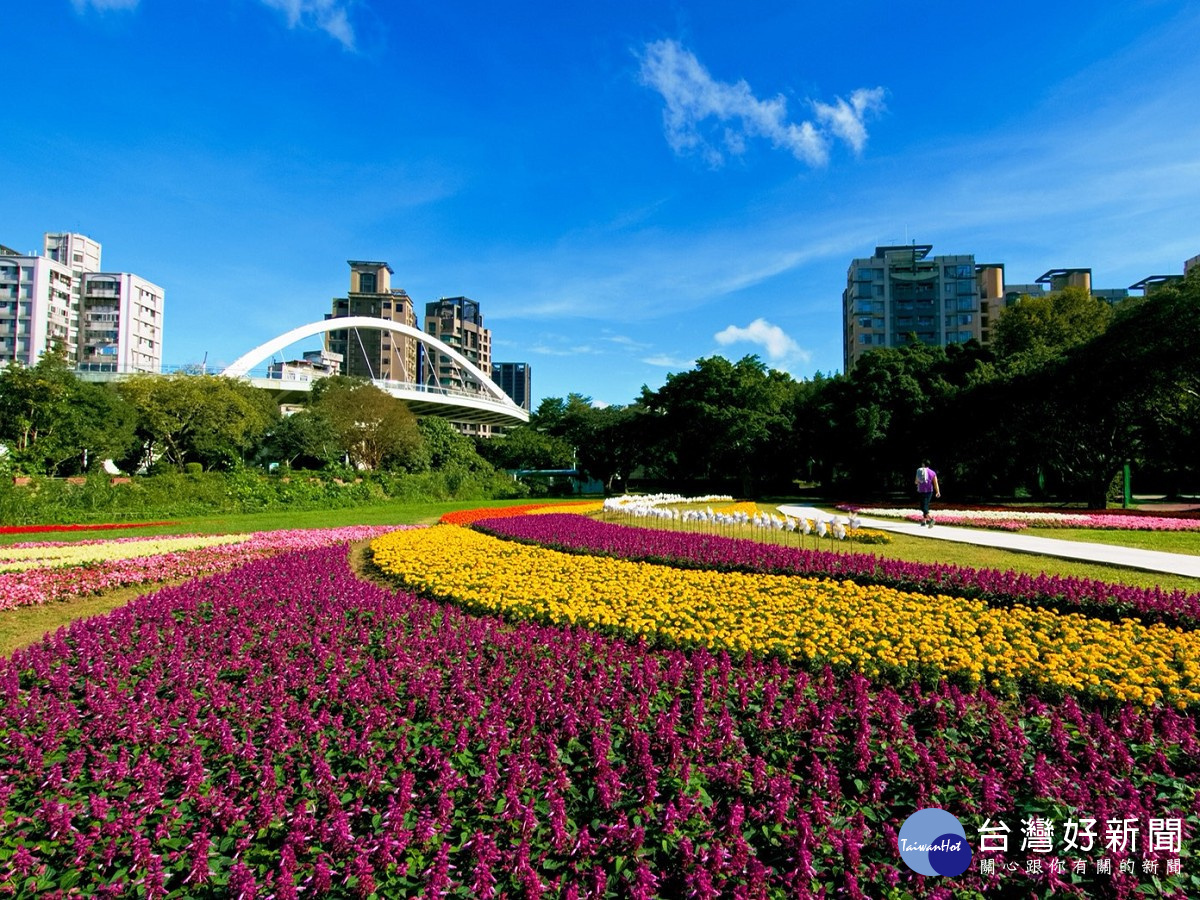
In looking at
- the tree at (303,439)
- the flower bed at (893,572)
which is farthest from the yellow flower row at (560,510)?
the tree at (303,439)

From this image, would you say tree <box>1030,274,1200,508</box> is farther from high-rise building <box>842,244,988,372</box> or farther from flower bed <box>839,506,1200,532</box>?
high-rise building <box>842,244,988,372</box>

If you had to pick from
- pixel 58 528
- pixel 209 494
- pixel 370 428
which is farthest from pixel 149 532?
pixel 370 428

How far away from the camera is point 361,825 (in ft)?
11.0

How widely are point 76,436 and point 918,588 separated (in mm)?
42306

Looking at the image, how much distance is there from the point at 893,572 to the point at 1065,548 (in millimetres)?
6067

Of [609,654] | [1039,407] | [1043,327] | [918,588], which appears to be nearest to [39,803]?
[609,654]

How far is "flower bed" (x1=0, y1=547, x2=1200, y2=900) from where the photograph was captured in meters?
2.95

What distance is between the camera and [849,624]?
6523 millimetres

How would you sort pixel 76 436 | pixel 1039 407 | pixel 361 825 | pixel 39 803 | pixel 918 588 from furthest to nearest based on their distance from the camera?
pixel 76 436 < pixel 1039 407 < pixel 918 588 < pixel 39 803 < pixel 361 825

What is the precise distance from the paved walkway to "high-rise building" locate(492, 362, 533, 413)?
174710 millimetres

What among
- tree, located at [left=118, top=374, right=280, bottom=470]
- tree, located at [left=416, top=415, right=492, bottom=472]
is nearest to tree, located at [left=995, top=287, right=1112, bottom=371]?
tree, located at [left=416, top=415, right=492, bottom=472]

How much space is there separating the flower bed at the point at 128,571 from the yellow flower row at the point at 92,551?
1.53 ft

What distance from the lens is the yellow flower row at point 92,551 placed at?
11.3 m

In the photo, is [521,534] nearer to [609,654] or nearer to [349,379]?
[609,654]
